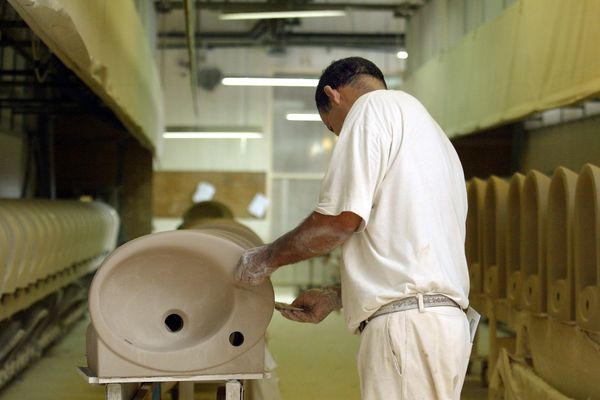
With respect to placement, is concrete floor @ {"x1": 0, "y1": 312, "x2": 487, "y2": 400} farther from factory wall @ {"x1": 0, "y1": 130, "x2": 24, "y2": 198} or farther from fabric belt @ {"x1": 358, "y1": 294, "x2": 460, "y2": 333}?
fabric belt @ {"x1": 358, "y1": 294, "x2": 460, "y2": 333}

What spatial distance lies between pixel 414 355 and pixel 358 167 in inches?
20.9

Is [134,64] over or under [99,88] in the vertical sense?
over

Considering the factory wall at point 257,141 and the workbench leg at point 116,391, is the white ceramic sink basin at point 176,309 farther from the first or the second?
the factory wall at point 257,141

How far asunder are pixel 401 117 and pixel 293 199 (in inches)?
452

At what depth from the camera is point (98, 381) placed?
248 cm

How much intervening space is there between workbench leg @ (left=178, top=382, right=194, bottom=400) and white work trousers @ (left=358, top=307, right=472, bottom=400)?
1825 mm

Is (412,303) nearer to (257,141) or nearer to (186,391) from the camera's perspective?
→ (186,391)

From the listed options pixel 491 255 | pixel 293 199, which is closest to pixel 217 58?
pixel 293 199

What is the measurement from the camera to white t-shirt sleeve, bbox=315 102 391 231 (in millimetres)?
2201

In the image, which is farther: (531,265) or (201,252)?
(531,265)

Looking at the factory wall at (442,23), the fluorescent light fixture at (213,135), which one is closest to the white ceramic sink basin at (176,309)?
the factory wall at (442,23)

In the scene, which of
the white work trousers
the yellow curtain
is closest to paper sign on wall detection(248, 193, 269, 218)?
the yellow curtain

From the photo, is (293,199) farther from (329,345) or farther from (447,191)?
(447,191)

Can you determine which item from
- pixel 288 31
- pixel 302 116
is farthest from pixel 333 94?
pixel 288 31
